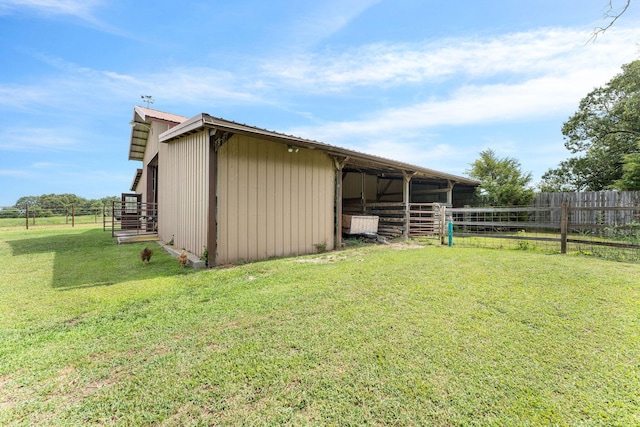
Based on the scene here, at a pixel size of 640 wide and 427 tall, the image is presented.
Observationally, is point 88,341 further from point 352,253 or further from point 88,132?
point 88,132

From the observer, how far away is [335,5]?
6.26 metres

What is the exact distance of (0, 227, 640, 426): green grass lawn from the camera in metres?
1.60

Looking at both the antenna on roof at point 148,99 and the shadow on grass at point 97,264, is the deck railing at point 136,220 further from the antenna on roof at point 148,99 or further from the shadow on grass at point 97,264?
the antenna on roof at point 148,99

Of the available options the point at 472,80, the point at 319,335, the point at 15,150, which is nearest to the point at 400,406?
the point at 319,335

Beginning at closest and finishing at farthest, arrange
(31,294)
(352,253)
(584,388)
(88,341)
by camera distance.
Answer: (584,388), (88,341), (31,294), (352,253)

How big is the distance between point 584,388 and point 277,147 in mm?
5933

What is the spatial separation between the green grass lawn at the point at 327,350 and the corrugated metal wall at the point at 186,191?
1968 millimetres

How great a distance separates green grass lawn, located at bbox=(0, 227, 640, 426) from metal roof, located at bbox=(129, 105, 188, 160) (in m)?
7.08

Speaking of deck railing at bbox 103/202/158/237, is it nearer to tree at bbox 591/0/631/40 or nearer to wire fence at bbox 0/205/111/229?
wire fence at bbox 0/205/111/229

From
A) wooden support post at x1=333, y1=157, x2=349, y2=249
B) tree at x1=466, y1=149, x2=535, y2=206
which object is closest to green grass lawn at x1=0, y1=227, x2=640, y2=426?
wooden support post at x1=333, y1=157, x2=349, y2=249

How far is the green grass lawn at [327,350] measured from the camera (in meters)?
1.60

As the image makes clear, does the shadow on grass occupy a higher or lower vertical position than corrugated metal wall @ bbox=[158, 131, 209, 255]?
lower

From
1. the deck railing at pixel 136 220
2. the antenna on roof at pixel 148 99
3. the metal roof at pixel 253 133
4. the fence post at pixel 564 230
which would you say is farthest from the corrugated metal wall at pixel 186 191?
the fence post at pixel 564 230

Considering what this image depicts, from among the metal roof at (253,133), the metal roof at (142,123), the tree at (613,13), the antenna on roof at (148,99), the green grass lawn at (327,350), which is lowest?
the green grass lawn at (327,350)
